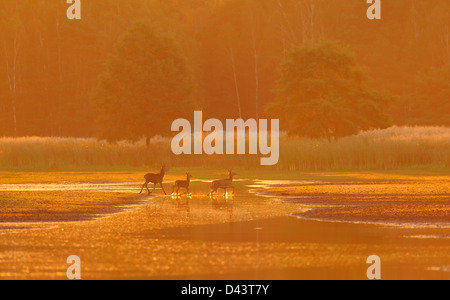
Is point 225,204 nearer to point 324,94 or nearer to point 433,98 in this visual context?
point 324,94

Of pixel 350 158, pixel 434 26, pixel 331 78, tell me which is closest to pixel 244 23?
pixel 434 26

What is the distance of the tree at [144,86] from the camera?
63.3m

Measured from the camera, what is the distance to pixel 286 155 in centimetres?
5125

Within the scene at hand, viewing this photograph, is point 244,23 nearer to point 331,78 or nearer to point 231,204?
point 331,78

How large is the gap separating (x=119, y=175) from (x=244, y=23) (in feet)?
188

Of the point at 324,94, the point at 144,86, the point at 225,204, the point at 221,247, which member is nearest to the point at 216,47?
the point at 144,86

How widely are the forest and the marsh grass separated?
35575 mm

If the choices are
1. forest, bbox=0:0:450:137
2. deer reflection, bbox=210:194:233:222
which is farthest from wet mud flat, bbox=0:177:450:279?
forest, bbox=0:0:450:137

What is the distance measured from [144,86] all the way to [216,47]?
137 feet

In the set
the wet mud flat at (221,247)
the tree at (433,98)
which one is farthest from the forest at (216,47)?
the wet mud flat at (221,247)

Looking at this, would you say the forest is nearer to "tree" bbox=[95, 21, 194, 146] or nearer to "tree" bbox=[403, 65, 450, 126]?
"tree" bbox=[403, 65, 450, 126]

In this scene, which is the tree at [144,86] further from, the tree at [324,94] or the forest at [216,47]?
the forest at [216,47]
